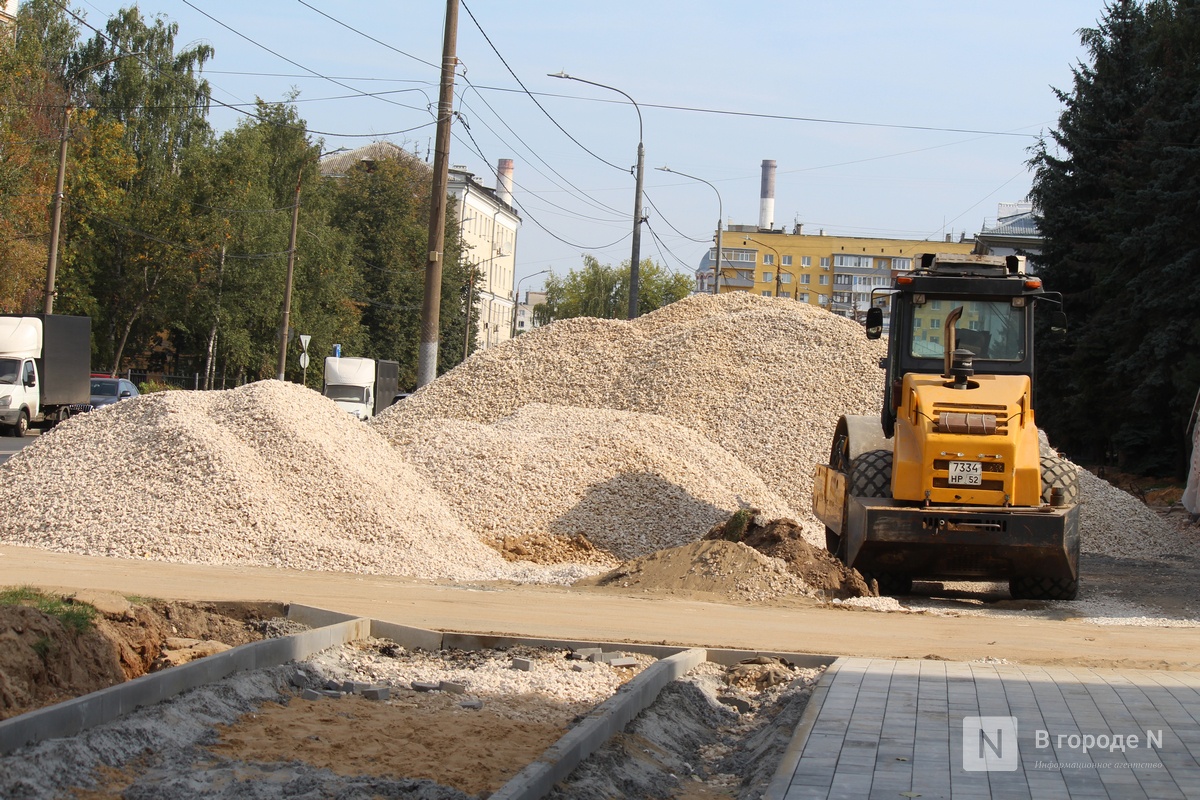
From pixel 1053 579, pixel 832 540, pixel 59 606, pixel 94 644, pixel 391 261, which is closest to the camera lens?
pixel 94 644

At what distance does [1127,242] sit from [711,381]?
14.3 m

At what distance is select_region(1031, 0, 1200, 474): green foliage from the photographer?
31.3m

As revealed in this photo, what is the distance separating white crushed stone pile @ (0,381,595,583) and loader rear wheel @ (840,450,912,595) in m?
3.49

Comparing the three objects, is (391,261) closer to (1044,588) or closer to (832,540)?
(832,540)

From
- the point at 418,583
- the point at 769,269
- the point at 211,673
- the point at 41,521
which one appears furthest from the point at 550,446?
the point at 769,269

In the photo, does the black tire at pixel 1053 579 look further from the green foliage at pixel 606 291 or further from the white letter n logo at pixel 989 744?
the green foliage at pixel 606 291

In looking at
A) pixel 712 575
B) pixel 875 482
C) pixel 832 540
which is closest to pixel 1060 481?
pixel 875 482

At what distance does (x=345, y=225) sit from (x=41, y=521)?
201ft

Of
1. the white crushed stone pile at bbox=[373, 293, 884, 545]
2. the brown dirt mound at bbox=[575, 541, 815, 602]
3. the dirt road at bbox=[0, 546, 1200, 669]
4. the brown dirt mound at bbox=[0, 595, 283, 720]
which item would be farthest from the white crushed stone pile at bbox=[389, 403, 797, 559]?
the brown dirt mound at bbox=[0, 595, 283, 720]

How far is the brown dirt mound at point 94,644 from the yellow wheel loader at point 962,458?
7.03 meters

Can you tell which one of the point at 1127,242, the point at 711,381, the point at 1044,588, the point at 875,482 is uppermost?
the point at 1127,242

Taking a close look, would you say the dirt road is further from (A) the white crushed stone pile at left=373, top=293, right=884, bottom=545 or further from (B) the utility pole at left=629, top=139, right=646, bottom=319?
(B) the utility pole at left=629, top=139, right=646, bottom=319

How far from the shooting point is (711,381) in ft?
83.5

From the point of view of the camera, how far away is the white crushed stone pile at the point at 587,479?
17.4 m
